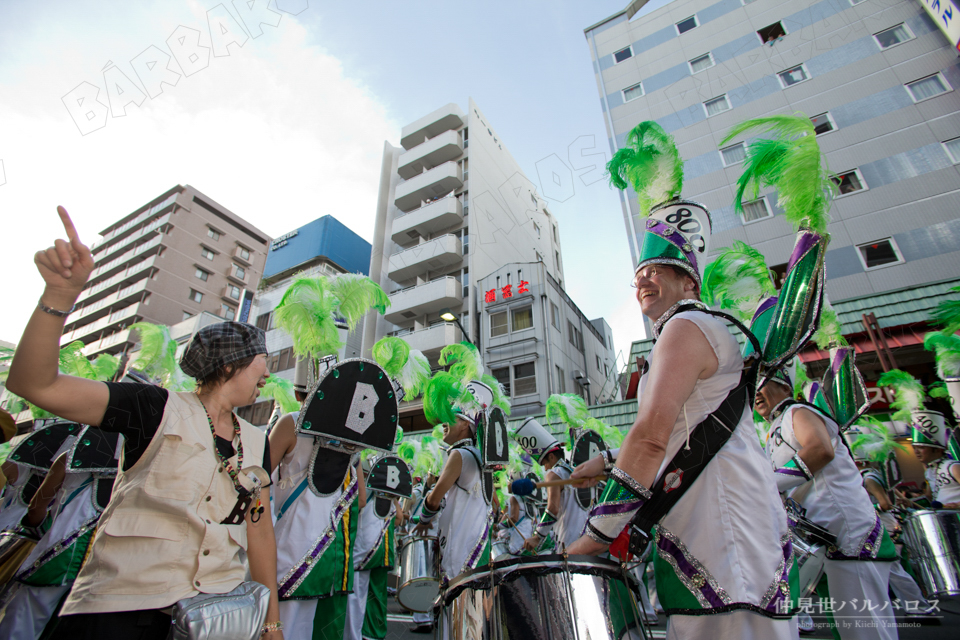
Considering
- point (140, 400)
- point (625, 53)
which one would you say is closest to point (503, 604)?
point (140, 400)

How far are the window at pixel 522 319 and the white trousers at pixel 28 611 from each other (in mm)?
21506

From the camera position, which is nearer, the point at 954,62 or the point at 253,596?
the point at 253,596

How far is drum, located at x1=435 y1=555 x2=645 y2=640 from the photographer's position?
155 centimetres

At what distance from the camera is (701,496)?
1.55 m

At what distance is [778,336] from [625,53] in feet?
90.3

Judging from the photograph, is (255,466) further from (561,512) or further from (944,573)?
(944,573)

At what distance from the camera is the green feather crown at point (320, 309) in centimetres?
365

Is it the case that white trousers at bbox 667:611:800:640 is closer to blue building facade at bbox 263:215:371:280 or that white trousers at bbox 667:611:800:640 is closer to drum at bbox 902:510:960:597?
drum at bbox 902:510:960:597

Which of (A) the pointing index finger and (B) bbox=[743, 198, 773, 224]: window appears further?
(B) bbox=[743, 198, 773, 224]: window

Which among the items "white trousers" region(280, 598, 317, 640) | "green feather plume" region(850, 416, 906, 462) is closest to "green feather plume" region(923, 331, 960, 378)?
"green feather plume" region(850, 416, 906, 462)

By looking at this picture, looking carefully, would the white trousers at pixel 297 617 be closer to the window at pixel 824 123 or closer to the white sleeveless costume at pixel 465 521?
the white sleeveless costume at pixel 465 521

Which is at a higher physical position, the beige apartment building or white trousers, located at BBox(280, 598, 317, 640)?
the beige apartment building

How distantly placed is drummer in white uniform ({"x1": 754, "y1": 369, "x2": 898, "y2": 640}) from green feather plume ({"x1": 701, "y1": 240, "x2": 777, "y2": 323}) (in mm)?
1055

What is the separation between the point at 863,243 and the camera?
15.1 meters
